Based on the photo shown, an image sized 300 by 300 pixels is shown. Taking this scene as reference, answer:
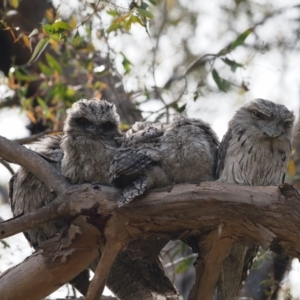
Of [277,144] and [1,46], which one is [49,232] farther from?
[1,46]

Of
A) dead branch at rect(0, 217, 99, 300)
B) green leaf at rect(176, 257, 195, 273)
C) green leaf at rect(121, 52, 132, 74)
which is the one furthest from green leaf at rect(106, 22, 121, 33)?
Result: green leaf at rect(176, 257, 195, 273)

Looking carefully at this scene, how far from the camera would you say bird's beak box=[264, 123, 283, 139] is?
4.59m

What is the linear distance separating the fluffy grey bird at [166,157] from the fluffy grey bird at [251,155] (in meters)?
0.12

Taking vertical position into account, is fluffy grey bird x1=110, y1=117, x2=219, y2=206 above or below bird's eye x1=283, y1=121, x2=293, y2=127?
below

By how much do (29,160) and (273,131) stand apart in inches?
56.3

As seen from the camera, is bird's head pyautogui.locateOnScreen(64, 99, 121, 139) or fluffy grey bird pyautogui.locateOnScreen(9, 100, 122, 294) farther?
bird's head pyautogui.locateOnScreen(64, 99, 121, 139)

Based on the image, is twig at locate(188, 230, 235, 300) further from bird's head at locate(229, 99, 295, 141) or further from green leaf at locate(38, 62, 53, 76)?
green leaf at locate(38, 62, 53, 76)

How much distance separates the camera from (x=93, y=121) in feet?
17.0

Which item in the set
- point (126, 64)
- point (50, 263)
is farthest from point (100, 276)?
point (126, 64)

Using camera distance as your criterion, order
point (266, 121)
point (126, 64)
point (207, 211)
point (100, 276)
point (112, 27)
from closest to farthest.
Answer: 1. point (207, 211)
2. point (100, 276)
3. point (266, 121)
4. point (112, 27)
5. point (126, 64)

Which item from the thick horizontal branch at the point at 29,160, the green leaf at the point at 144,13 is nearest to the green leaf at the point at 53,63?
the green leaf at the point at 144,13

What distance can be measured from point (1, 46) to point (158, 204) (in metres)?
4.02

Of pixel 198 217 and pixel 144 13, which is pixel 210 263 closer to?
A: pixel 198 217

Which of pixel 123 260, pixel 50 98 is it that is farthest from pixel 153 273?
pixel 50 98
